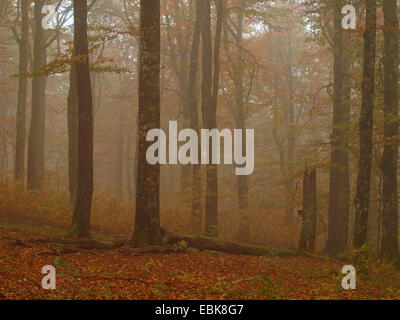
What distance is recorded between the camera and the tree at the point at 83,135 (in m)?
10.5

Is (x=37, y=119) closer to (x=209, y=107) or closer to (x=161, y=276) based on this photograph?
(x=209, y=107)

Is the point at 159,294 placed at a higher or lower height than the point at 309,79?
lower

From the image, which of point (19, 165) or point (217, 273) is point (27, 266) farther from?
point (19, 165)

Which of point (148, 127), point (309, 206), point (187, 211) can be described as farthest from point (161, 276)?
point (187, 211)

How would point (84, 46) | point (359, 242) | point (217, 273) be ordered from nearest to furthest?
1. point (217, 273)
2. point (359, 242)
3. point (84, 46)

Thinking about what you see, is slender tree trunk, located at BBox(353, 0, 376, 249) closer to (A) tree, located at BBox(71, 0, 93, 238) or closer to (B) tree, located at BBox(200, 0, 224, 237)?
(B) tree, located at BBox(200, 0, 224, 237)

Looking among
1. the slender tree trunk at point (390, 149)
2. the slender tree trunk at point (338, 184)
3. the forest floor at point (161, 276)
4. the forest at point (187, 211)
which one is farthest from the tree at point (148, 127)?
the slender tree trunk at point (338, 184)

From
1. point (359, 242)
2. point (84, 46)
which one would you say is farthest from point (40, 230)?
point (359, 242)

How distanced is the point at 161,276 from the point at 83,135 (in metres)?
4.82

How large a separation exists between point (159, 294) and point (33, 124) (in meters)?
14.0

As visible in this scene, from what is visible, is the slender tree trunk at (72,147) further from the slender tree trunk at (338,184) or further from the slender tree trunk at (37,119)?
the slender tree trunk at (338,184)

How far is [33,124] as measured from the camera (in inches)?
714

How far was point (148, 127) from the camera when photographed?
32.8 feet
